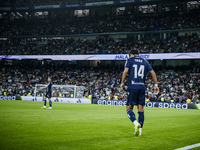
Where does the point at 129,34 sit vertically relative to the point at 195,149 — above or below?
above

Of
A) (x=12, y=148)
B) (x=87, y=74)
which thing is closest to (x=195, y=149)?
(x=12, y=148)

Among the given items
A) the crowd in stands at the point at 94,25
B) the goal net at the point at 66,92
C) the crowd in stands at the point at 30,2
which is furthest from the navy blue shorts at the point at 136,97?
the crowd in stands at the point at 30,2

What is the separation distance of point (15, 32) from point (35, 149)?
52.4 metres

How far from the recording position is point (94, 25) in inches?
1954

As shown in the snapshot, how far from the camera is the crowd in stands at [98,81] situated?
3197 centimetres

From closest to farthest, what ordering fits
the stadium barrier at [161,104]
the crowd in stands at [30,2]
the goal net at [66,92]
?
the stadium barrier at [161,104], the goal net at [66,92], the crowd in stands at [30,2]

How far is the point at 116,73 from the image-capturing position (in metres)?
40.7

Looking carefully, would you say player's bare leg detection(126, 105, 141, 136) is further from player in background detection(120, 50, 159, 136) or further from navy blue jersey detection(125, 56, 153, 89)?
navy blue jersey detection(125, 56, 153, 89)

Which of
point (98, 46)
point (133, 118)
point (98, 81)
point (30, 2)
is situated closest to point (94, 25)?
point (98, 46)

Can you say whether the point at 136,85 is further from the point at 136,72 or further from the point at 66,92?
the point at 66,92

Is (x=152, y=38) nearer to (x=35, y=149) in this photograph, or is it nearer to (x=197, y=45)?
(x=197, y=45)

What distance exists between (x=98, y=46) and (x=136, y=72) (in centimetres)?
3902

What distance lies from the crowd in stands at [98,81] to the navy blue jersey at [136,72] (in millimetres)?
24103

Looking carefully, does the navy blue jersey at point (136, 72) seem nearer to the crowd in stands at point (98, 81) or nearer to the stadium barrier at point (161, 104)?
the stadium barrier at point (161, 104)
